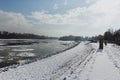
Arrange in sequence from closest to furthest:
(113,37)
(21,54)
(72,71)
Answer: (72,71)
(21,54)
(113,37)

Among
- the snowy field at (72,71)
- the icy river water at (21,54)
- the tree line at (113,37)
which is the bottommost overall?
the icy river water at (21,54)

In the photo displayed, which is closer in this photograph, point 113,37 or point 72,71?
point 72,71

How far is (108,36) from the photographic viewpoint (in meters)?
82.4

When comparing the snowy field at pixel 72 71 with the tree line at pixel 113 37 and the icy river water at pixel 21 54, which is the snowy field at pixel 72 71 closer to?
the icy river water at pixel 21 54

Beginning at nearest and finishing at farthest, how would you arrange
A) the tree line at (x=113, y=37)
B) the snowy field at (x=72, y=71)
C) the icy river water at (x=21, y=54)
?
the snowy field at (x=72, y=71)
the icy river water at (x=21, y=54)
the tree line at (x=113, y=37)

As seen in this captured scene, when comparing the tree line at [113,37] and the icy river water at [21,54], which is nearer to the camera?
the icy river water at [21,54]

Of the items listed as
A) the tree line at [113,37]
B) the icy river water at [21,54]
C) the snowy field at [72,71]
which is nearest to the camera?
the snowy field at [72,71]

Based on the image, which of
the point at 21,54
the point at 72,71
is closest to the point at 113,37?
the point at 21,54

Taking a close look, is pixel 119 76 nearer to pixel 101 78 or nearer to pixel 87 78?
pixel 101 78

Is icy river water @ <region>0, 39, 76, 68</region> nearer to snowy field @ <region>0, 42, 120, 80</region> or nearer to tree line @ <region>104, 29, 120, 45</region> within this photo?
snowy field @ <region>0, 42, 120, 80</region>

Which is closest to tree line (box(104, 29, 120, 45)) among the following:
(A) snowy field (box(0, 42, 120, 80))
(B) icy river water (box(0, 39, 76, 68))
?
(B) icy river water (box(0, 39, 76, 68))

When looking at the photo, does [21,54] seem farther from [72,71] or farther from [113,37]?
[113,37]

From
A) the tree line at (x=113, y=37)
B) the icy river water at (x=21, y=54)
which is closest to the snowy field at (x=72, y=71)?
the icy river water at (x=21, y=54)

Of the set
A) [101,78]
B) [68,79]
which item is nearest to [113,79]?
[101,78]
